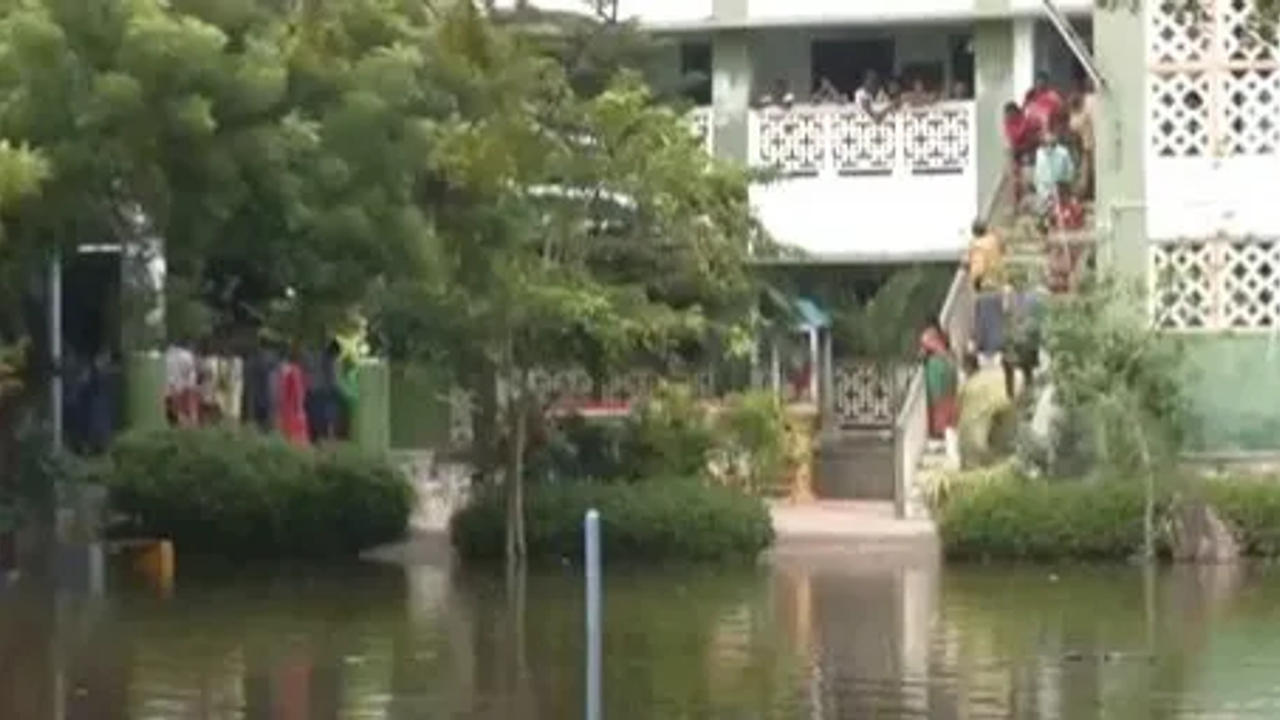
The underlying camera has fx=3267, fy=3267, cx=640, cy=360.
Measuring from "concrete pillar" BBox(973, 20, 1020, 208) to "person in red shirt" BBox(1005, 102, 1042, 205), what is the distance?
5110 millimetres

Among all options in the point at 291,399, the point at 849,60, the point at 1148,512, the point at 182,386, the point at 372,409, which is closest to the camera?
the point at 1148,512

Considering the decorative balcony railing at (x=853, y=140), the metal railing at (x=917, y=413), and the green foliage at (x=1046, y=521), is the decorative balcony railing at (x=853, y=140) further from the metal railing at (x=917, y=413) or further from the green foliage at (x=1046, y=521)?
the green foliage at (x=1046, y=521)

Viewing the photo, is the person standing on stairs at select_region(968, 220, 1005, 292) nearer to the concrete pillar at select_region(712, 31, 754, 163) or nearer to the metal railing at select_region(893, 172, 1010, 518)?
the metal railing at select_region(893, 172, 1010, 518)

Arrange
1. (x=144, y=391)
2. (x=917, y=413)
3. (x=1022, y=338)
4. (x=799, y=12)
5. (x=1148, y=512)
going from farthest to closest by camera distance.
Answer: (x=799, y=12), (x=144, y=391), (x=917, y=413), (x=1022, y=338), (x=1148, y=512)

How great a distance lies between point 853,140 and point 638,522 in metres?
13.3

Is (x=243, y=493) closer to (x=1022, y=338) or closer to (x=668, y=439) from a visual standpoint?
(x=668, y=439)

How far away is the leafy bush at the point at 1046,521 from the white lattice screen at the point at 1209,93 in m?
3.93

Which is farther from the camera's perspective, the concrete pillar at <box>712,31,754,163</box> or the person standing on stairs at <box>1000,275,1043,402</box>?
the concrete pillar at <box>712,31,754,163</box>

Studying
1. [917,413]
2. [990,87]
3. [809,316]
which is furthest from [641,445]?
[990,87]

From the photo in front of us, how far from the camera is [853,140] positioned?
4016 centimetres

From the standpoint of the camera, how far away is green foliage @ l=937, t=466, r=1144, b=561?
2802 centimetres

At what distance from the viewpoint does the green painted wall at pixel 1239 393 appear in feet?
98.7

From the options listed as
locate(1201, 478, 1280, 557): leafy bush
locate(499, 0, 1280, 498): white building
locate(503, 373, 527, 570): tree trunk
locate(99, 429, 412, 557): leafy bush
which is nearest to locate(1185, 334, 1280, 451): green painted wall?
locate(1201, 478, 1280, 557): leafy bush

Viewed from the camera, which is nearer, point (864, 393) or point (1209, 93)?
point (1209, 93)
